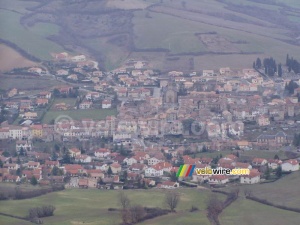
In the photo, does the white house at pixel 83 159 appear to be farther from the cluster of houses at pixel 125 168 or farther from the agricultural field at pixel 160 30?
the agricultural field at pixel 160 30

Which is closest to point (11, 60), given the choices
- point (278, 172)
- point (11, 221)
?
point (278, 172)

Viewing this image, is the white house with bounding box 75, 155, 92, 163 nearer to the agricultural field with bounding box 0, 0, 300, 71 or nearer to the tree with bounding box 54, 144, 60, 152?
the tree with bounding box 54, 144, 60, 152

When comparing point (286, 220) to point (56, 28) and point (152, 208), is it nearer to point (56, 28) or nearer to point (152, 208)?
point (152, 208)

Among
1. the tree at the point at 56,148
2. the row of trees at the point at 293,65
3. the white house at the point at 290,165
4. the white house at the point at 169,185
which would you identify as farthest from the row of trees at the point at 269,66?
the white house at the point at 169,185

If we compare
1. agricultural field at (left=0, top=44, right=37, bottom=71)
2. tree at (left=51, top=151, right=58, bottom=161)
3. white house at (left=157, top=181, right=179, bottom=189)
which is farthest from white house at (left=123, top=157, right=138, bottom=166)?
agricultural field at (left=0, top=44, right=37, bottom=71)

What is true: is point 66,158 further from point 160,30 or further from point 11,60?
point 160,30

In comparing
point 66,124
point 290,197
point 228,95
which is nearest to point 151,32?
point 228,95
